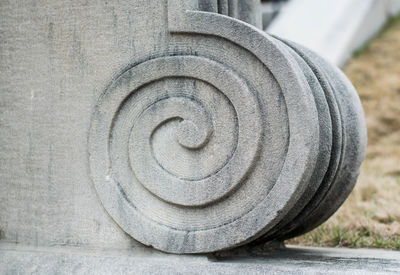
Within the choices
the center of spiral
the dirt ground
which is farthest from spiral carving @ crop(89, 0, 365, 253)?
the dirt ground

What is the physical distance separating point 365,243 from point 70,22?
2102mm

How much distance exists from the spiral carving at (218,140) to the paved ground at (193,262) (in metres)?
0.09

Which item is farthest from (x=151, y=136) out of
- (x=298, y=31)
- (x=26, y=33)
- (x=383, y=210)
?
(x=298, y=31)

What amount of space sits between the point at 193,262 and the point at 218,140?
0.58m

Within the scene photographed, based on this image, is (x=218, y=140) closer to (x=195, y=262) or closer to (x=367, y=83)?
(x=195, y=262)

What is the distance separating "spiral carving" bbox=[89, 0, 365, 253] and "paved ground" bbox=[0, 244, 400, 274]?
9 centimetres

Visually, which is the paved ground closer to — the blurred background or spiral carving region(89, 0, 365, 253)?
spiral carving region(89, 0, 365, 253)

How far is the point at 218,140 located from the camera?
3.14m

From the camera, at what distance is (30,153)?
367 cm

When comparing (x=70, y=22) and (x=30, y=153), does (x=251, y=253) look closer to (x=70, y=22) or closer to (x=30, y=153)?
(x=30, y=153)

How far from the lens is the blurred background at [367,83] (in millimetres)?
4242

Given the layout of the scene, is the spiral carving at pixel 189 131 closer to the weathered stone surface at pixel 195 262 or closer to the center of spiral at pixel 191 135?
the center of spiral at pixel 191 135

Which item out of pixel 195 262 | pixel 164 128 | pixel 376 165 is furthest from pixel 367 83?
pixel 195 262

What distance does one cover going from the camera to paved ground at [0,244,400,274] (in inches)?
118
